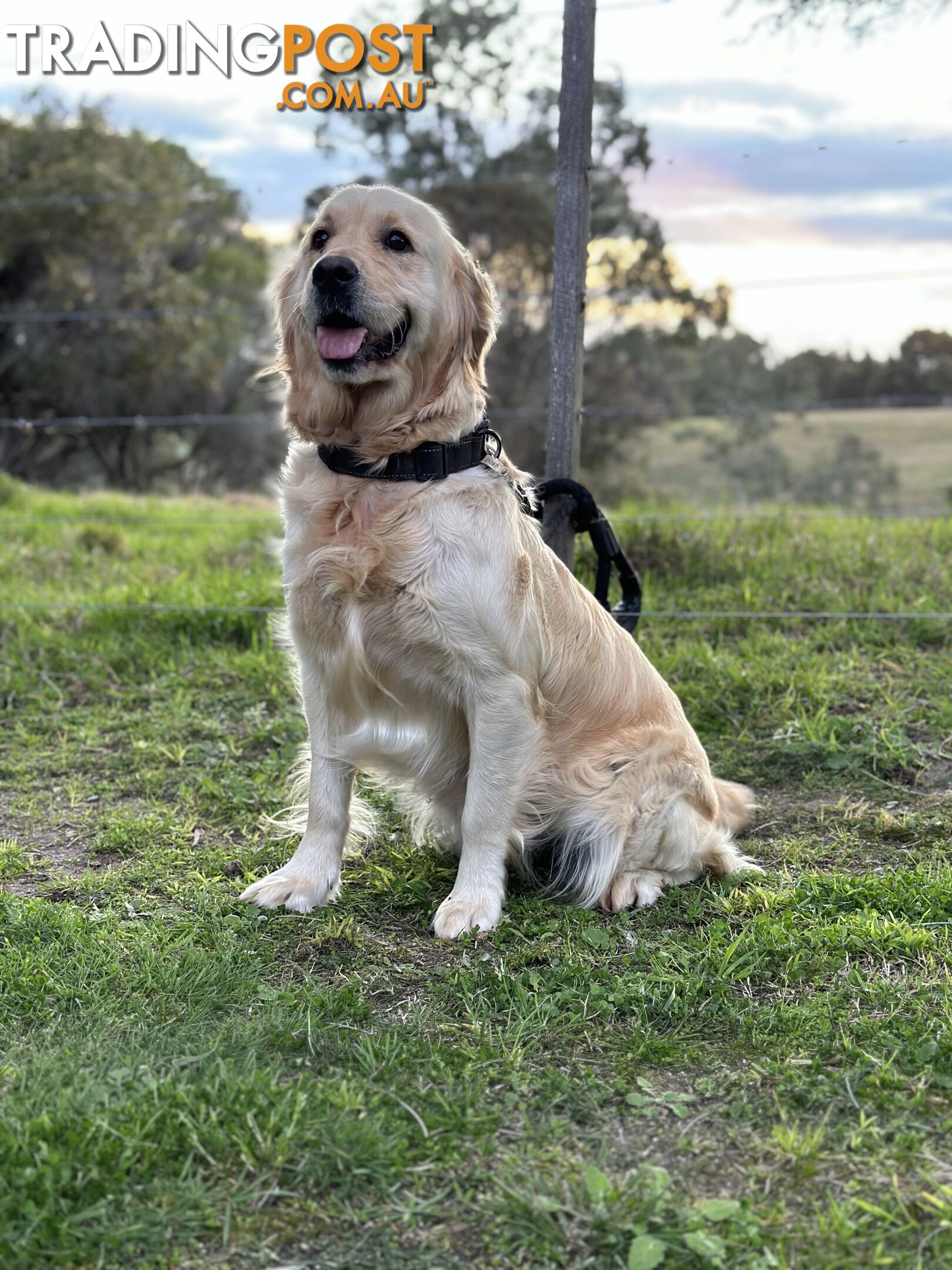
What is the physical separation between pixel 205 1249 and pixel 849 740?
2.89 meters

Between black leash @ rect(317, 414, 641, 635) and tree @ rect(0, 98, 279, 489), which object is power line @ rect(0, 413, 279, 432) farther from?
black leash @ rect(317, 414, 641, 635)

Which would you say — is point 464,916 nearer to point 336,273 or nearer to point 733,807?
point 733,807

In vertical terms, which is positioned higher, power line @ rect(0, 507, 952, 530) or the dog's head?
the dog's head

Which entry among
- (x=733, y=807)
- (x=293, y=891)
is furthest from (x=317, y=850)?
(x=733, y=807)

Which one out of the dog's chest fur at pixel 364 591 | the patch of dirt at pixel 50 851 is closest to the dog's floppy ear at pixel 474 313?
the dog's chest fur at pixel 364 591

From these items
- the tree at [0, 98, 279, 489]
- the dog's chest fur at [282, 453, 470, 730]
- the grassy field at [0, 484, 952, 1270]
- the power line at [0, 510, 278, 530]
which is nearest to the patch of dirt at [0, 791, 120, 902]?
the grassy field at [0, 484, 952, 1270]

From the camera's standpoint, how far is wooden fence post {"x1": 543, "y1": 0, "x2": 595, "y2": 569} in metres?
3.82

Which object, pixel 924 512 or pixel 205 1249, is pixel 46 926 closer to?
pixel 205 1249

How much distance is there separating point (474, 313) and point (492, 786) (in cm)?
122

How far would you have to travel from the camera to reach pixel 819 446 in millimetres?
16891

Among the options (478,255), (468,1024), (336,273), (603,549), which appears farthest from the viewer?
(478,255)

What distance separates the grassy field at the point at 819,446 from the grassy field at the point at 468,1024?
12679 millimetres

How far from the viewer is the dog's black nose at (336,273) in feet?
9.03

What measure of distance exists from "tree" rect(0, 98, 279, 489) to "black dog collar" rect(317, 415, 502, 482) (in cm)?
1383
